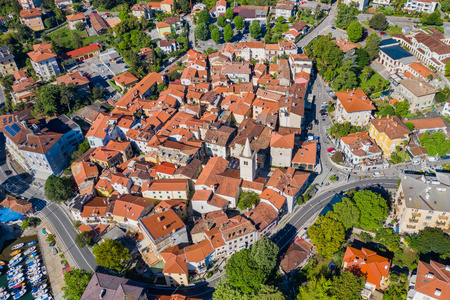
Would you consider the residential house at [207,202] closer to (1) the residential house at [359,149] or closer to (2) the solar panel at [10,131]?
(1) the residential house at [359,149]

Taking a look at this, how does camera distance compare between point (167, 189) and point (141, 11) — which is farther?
point (141, 11)

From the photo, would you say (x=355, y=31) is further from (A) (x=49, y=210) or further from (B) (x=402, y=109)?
(A) (x=49, y=210)

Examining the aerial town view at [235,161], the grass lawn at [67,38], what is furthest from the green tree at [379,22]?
the grass lawn at [67,38]

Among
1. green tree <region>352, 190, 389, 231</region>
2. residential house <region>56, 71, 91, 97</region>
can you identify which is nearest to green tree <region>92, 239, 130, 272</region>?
green tree <region>352, 190, 389, 231</region>

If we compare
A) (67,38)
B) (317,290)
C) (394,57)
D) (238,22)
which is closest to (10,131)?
(67,38)

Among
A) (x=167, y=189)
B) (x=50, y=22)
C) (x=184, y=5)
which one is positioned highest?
(x=184, y=5)

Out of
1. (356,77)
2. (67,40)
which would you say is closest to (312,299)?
(356,77)

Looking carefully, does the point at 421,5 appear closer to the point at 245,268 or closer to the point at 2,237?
the point at 245,268
